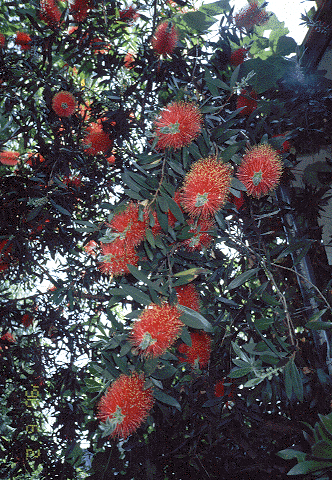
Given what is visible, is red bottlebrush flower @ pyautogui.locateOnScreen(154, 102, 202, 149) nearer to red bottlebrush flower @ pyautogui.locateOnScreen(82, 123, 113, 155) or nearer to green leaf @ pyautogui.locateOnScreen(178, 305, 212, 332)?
green leaf @ pyautogui.locateOnScreen(178, 305, 212, 332)

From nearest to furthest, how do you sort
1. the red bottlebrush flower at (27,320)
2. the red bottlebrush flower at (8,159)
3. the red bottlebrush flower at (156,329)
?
1. the red bottlebrush flower at (156,329)
2. the red bottlebrush flower at (27,320)
3. the red bottlebrush flower at (8,159)

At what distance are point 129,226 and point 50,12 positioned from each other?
1220mm

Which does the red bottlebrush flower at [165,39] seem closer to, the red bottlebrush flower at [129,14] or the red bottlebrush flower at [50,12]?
the red bottlebrush flower at [129,14]

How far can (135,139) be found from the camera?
1.89 metres

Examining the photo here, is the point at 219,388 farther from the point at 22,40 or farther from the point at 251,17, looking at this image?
the point at 22,40

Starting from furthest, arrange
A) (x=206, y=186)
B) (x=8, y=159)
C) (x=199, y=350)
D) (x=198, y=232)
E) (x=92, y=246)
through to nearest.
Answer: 1. (x=92, y=246)
2. (x=8, y=159)
3. (x=199, y=350)
4. (x=198, y=232)
5. (x=206, y=186)

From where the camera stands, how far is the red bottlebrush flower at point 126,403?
742 millimetres

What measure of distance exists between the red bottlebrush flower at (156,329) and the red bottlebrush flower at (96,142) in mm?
1091

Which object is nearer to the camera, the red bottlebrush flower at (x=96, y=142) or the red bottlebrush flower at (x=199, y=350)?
the red bottlebrush flower at (x=199, y=350)

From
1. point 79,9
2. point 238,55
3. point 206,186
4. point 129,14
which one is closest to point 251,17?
point 238,55

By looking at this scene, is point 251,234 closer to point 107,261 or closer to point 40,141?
point 107,261

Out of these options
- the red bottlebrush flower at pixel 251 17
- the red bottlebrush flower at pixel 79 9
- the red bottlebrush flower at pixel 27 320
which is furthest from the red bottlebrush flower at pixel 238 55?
the red bottlebrush flower at pixel 27 320

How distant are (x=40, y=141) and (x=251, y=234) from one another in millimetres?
1004

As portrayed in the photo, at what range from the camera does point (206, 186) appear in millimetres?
822
